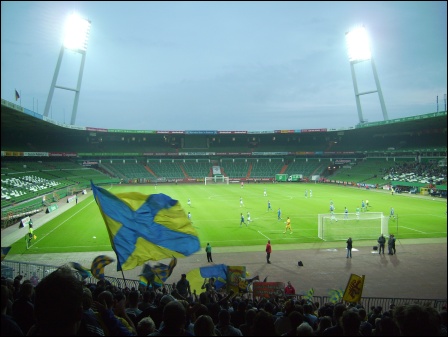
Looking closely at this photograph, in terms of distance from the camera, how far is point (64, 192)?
173 feet

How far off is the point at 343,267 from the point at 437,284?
15.4 feet

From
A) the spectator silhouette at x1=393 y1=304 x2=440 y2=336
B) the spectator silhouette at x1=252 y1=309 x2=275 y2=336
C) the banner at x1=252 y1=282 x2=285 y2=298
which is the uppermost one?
the spectator silhouette at x1=393 y1=304 x2=440 y2=336

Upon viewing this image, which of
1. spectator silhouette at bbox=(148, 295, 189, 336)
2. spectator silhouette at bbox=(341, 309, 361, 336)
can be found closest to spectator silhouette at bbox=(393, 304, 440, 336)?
spectator silhouette at bbox=(341, 309, 361, 336)

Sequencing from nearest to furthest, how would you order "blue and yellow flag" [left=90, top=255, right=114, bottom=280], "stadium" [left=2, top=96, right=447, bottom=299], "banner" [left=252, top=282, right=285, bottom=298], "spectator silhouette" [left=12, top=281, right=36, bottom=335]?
"spectator silhouette" [left=12, top=281, right=36, bottom=335] < "blue and yellow flag" [left=90, top=255, right=114, bottom=280] < "banner" [left=252, top=282, right=285, bottom=298] < "stadium" [left=2, top=96, right=447, bottom=299]

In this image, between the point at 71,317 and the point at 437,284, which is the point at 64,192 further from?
the point at 71,317

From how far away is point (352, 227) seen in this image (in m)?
30.5

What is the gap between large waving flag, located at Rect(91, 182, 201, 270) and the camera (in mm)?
10703

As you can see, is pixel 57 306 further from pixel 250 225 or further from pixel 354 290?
pixel 250 225

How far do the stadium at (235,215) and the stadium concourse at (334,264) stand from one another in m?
0.11

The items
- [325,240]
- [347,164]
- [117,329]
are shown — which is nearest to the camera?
[117,329]

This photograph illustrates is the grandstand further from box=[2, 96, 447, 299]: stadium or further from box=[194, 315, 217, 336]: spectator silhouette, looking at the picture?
box=[194, 315, 217, 336]: spectator silhouette

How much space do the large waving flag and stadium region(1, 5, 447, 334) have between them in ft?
0.13

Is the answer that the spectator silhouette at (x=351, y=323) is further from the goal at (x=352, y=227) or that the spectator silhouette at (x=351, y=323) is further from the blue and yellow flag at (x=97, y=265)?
the goal at (x=352, y=227)

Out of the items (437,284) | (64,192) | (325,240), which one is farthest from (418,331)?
(64,192)
